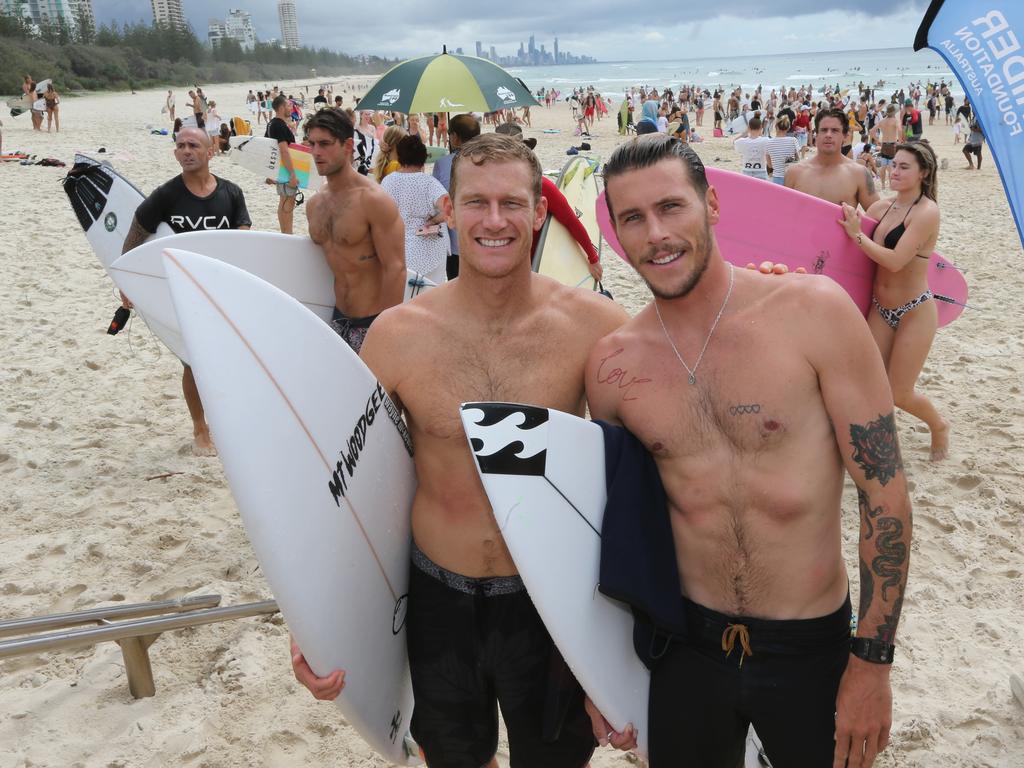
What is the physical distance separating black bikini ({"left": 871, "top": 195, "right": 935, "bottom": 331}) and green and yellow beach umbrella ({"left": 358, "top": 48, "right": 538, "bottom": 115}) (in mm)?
2803

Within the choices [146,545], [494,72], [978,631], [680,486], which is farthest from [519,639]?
[494,72]

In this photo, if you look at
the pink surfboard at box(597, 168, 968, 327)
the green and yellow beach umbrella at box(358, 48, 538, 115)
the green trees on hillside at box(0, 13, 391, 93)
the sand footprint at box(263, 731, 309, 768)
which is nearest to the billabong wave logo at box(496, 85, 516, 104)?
the green and yellow beach umbrella at box(358, 48, 538, 115)

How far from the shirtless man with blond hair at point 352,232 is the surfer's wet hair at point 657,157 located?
2.36 meters

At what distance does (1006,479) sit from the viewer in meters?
4.11

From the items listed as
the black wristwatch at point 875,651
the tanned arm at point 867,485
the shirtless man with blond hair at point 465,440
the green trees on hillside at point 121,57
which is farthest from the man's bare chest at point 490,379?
the green trees on hillside at point 121,57

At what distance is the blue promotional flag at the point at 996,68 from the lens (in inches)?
74.1

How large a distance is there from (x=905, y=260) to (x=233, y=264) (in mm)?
3344

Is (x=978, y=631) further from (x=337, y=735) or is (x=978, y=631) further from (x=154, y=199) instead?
(x=154, y=199)

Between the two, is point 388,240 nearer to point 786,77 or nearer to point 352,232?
point 352,232

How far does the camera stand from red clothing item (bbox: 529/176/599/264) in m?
3.98

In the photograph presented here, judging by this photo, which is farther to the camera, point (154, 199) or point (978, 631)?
point (154, 199)

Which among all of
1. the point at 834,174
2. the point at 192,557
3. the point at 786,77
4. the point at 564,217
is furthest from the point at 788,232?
the point at 786,77

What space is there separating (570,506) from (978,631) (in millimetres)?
2259

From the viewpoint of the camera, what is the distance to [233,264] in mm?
3980
